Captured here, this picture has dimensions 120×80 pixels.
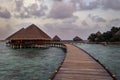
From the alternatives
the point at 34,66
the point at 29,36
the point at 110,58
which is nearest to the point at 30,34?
the point at 29,36

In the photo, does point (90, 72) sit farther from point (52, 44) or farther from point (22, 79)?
point (52, 44)

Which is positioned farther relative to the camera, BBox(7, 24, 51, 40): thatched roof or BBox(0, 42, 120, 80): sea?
BBox(7, 24, 51, 40): thatched roof

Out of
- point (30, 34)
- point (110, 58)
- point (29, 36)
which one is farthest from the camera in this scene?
point (30, 34)

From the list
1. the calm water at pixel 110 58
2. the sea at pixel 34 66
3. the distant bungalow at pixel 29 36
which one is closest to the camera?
the sea at pixel 34 66

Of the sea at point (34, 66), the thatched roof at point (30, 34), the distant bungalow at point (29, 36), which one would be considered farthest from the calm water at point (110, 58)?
the thatched roof at point (30, 34)

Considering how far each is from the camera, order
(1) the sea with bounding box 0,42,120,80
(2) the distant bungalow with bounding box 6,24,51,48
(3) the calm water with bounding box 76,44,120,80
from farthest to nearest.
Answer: (2) the distant bungalow with bounding box 6,24,51,48 → (3) the calm water with bounding box 76,44,120,80 → (1) the sea with bounding box 0,42,120,80

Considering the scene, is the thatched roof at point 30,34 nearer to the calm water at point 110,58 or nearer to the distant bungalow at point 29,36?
the distant bungalow at point 29,36

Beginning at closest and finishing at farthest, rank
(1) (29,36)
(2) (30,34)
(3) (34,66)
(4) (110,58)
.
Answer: (3) (34,66) → (4) (110,58) → (1) (29,36) → (2) (30,34)

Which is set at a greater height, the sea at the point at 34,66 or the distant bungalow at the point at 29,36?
the distant bungalow at the point at 29,36

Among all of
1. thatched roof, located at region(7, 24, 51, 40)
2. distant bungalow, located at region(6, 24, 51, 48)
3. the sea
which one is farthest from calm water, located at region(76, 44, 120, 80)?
thatched roof, located at region(7, 24, 51, 40)

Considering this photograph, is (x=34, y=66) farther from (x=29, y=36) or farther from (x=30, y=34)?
(x=30, y=34)

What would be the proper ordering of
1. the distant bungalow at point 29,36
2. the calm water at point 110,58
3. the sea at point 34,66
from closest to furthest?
the sea at point 34,66 < the calm water at point 110,58 < the distant bungalow at point 29,36

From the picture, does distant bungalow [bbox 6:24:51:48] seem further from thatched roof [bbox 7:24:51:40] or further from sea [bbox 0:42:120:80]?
sea [bbox 0:42:120:80]

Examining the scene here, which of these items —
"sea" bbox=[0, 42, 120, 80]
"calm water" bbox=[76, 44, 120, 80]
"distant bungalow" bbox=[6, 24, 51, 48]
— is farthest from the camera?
"distant bungalow" bbox=[6, 24, 51, 48]
